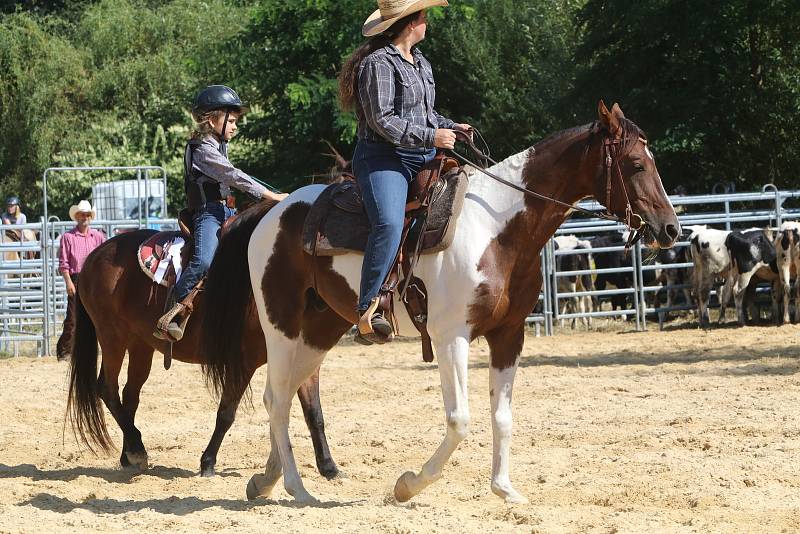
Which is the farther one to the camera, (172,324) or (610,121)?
(172,324)

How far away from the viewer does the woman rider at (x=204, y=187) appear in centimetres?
678

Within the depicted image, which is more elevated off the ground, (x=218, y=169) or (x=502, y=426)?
(x=218, y=169)

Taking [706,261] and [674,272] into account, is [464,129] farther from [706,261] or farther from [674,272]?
[674,272]

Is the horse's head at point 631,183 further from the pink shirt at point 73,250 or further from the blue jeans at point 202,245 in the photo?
the pink shirt at point 73,250

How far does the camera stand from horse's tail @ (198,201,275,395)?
20.2 feet

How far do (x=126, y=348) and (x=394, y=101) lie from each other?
3.22m

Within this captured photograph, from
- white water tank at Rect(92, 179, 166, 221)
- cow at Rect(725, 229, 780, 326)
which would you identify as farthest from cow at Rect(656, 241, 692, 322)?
white water tank at Rect(92, 179, 166, 221)

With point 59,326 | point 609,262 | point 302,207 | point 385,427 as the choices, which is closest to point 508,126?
point 609,262

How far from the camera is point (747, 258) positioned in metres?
15.9

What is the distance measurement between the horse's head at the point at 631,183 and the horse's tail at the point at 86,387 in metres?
3.83

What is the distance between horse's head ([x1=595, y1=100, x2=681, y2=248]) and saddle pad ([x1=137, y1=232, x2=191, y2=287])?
3.02 m

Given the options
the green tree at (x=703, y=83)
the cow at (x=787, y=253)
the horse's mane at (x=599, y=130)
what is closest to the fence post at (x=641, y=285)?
the cow at (x=787, y=253)

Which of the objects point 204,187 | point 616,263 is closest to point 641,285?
point 616,263

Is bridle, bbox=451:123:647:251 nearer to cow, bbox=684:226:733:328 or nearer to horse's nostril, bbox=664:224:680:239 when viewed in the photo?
horse's nostril, bbox=664:224:680:239
